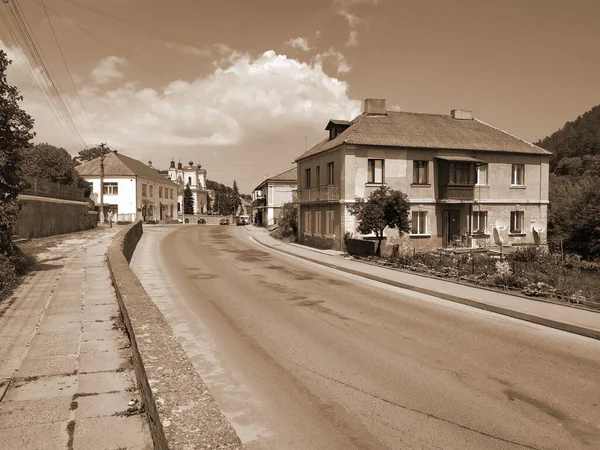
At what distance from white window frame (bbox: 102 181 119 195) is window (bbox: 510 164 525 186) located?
52.5 meters

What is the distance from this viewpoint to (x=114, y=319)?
384 inches

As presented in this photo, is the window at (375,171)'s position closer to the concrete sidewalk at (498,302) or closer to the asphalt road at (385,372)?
the concrete sidewalk at (498,302)

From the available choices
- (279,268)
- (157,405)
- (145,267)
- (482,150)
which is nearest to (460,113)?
(482,150)

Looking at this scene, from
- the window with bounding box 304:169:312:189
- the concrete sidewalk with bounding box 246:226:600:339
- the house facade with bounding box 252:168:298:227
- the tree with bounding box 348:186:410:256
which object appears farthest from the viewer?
the house facade with bounding box 252:168:298:227

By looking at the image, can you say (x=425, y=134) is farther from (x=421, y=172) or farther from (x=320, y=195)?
(x=320, y=195)

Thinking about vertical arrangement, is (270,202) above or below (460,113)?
below

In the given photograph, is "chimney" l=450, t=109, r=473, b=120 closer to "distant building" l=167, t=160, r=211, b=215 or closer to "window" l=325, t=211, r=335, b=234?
"window" l=325, t=211, r=335, b=234

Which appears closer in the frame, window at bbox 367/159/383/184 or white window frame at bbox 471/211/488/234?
window at bbox 367/159/383/184

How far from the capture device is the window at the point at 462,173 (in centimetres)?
2941

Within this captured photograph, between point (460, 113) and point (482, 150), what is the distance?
6.04m

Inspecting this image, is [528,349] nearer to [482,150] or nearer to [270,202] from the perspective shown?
[482,150]

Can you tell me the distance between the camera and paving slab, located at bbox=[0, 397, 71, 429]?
16.7 ft

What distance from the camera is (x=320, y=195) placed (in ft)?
98.6

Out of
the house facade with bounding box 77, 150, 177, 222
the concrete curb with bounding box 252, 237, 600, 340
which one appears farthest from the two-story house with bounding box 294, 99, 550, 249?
the house facade with bounding box 77, 150, 177, 222
